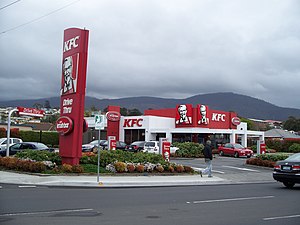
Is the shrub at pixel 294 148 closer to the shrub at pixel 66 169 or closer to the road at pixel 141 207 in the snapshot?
the road at pixel 141 207

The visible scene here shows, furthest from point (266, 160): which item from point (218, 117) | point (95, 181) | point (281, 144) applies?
point (281, 144)

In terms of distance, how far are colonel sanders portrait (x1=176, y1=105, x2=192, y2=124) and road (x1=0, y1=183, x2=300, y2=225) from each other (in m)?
36.3

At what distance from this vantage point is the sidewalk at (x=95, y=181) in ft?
55.1

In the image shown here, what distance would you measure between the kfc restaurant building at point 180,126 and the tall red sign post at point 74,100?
30047mm

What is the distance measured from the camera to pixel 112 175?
66.4 feet

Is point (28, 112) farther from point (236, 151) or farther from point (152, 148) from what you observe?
point (236, 151)

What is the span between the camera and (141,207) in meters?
11.2

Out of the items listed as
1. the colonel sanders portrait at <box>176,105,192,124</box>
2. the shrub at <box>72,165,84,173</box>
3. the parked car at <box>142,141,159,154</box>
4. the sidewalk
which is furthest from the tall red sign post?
the colonel sanders portrait at <box>176,105,192,124</box>

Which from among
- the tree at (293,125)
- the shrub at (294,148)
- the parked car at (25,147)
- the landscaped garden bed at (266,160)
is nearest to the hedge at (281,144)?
the shrub at (294,148)

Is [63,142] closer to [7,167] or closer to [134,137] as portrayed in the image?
[7,167]

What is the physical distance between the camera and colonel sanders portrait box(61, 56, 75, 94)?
69.9 ft

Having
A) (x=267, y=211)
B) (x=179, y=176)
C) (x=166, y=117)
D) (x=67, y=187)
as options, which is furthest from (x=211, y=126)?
(x=267, y=211)

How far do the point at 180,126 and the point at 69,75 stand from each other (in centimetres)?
3233

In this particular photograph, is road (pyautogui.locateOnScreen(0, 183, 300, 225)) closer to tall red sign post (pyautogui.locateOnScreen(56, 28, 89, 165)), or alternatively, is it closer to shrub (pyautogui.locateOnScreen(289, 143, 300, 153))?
tall red sign post (pyautogui.locateOnScreen(56, 28, 89, 165))
